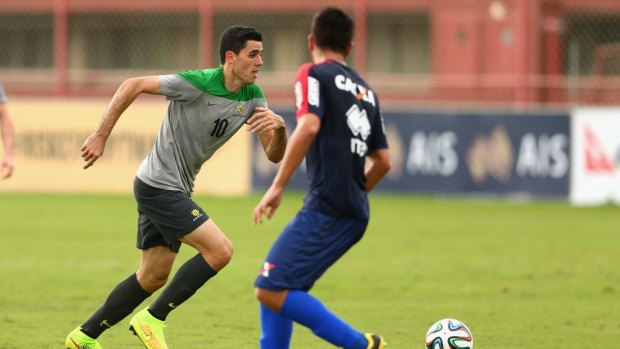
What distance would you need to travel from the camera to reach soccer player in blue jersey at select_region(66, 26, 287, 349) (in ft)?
24.7

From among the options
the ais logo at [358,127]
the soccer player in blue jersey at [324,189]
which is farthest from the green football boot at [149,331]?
the ais logo at [358,127]

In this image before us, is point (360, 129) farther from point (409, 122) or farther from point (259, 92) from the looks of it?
point (409, 122)

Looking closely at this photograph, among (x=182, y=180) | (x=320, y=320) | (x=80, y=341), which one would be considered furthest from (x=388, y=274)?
(x=320, y=320)

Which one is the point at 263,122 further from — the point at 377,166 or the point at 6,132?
the point at 6,132

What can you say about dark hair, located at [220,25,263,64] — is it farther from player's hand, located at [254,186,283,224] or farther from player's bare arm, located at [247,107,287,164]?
player's hand, located at [254,186,283,224]

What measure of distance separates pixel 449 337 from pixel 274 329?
1277mm

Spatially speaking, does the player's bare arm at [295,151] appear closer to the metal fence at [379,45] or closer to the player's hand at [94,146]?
the player's hand at [94,146]

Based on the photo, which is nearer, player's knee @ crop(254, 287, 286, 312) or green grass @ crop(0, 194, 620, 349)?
player's knee @ crop(254, 287, 286, 312)

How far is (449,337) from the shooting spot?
24.8ft

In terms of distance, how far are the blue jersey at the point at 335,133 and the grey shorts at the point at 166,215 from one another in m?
1.10

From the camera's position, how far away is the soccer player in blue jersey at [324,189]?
6.56 meters

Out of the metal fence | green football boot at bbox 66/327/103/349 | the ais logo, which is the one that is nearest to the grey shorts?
green football boot at bbox 66/327/103/349

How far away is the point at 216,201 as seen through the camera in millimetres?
19766

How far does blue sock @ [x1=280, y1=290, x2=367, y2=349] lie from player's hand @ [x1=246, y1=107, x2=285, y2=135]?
103 centimetres
